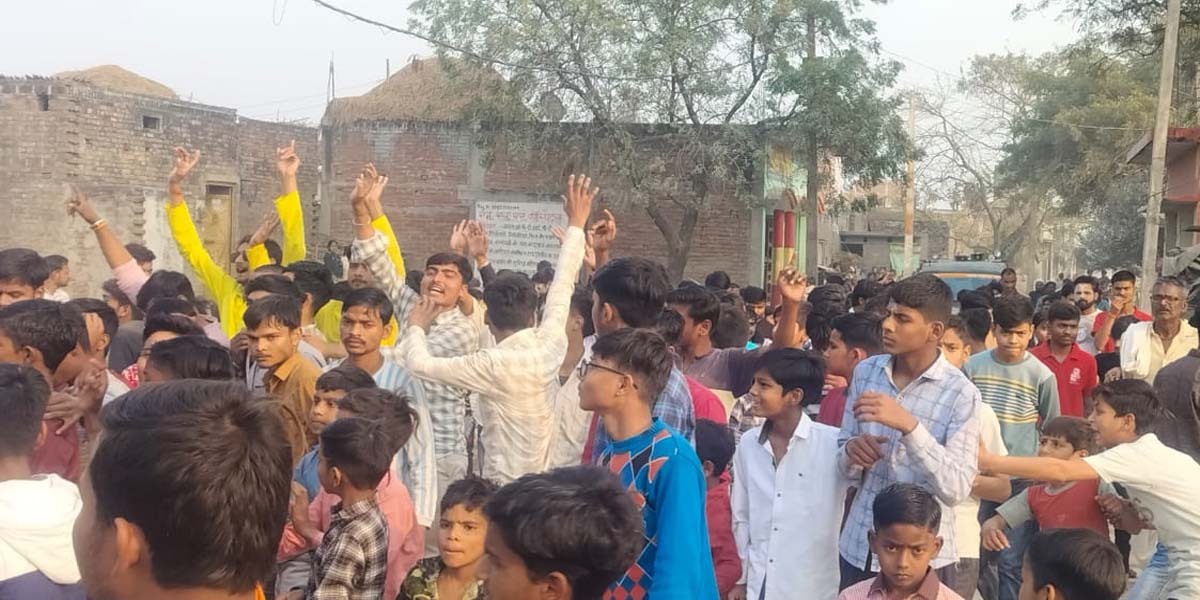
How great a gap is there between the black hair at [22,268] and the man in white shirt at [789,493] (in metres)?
4.13

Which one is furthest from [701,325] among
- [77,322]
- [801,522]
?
[77,322]

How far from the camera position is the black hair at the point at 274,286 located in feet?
19.5

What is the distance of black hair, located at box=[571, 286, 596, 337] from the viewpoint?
6.21m

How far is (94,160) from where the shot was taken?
20.3 m

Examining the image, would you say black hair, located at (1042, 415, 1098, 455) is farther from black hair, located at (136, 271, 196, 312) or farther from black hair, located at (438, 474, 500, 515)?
black hair, located at (136, 271, 196, 312)

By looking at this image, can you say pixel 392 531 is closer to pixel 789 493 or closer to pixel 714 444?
pixel 714 444

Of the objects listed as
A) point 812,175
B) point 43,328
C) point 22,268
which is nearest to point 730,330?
point 43,328

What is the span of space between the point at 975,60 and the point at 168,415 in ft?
143

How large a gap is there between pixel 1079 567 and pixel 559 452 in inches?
79.1

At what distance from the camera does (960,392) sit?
4.04 m

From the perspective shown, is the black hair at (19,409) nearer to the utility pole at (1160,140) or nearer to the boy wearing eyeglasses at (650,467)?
the boy wearing eyeglasses at (650,467)

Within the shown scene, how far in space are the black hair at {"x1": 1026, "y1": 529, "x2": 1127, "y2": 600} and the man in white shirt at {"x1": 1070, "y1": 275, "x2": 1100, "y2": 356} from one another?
6.62 metres

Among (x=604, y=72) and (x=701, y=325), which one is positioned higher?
(x=604, y=72)

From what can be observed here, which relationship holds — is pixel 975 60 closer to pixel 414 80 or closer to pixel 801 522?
pixel 414 80
